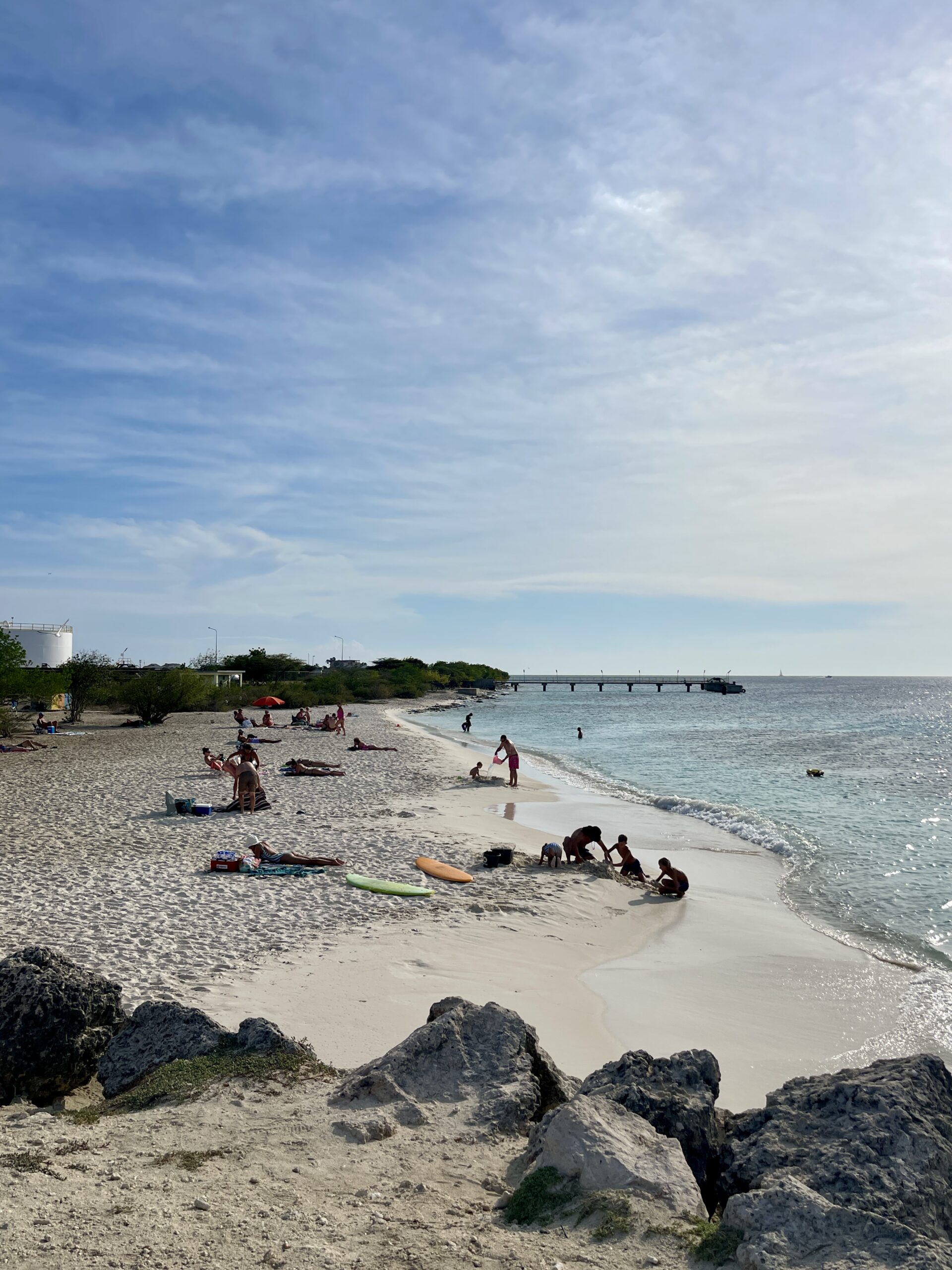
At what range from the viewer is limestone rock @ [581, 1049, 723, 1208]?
4.66m

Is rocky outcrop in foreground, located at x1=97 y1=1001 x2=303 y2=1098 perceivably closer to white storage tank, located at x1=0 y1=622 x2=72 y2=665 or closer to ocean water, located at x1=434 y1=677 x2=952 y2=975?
ocean water, located at x1=434 y1=677 x2=952 y2=975

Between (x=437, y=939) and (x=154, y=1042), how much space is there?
4828 millimetres

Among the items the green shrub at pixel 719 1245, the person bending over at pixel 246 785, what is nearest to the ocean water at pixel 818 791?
the green shrub at pixel 719 1245

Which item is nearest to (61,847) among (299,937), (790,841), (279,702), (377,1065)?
(299,937)

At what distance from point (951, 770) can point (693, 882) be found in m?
28.5

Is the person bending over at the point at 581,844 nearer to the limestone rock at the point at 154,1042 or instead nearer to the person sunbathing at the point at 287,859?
the person sunbathing at the point at 287,859

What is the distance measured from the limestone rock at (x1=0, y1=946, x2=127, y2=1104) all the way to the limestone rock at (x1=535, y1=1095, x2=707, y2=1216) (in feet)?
10.8

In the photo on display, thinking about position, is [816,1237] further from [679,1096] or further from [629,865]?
[629,865]

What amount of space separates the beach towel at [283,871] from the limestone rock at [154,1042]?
679 cm

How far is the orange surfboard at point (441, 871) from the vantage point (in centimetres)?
1334

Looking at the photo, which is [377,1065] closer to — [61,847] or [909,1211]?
[909,1211]

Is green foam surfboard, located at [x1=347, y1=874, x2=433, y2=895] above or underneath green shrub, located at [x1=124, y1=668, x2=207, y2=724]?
underneath

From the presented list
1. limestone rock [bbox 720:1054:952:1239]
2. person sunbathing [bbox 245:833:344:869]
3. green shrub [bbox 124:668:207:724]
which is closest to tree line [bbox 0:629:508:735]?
green shrub [bbox 124:668:207:724]

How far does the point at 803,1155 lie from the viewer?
14.0 feet
